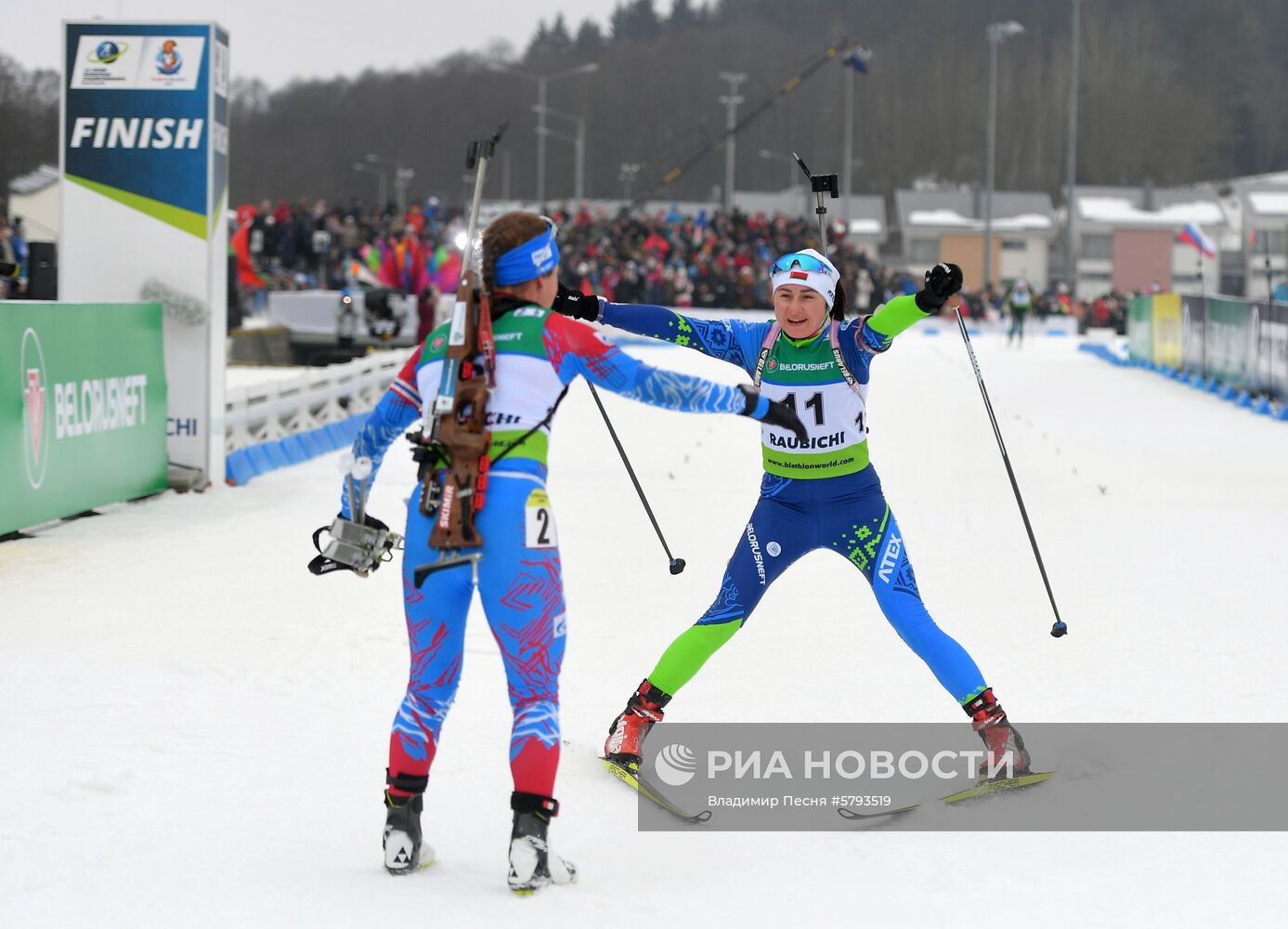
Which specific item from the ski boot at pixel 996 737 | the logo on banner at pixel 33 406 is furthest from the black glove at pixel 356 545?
the logo on banner at pixel 33 406

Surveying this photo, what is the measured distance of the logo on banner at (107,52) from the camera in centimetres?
1240

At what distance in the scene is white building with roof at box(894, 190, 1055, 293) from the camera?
289 feet

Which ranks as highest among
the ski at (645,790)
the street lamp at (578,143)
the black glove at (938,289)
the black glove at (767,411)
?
the street lamp at (578,143)

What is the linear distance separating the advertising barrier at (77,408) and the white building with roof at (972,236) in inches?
3002

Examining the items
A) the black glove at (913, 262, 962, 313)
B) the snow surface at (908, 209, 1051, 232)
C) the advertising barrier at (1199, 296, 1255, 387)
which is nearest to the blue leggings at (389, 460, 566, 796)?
the black glove at (913, 262, 962, 313)

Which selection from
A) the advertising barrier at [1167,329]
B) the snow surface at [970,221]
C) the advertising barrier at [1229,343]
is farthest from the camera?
the snow surface at [970,221]

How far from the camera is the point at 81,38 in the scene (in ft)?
40.9

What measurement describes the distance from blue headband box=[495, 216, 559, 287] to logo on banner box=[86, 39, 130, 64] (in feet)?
29.9

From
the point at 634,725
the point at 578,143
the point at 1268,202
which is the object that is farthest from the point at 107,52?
the point at 1268,202

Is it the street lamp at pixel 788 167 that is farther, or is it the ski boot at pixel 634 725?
the street lamp at pixel 788 167

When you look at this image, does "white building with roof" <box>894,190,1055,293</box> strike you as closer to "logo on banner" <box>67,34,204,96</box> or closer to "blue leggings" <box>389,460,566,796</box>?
"logo on banner" <box>67,34,204,96</box>

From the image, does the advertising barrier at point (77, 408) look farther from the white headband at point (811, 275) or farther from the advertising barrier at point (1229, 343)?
the advertising barrier at point (1229, 343)

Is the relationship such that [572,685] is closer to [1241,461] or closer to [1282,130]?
[1241,461]

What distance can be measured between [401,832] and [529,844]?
39 centimetres
